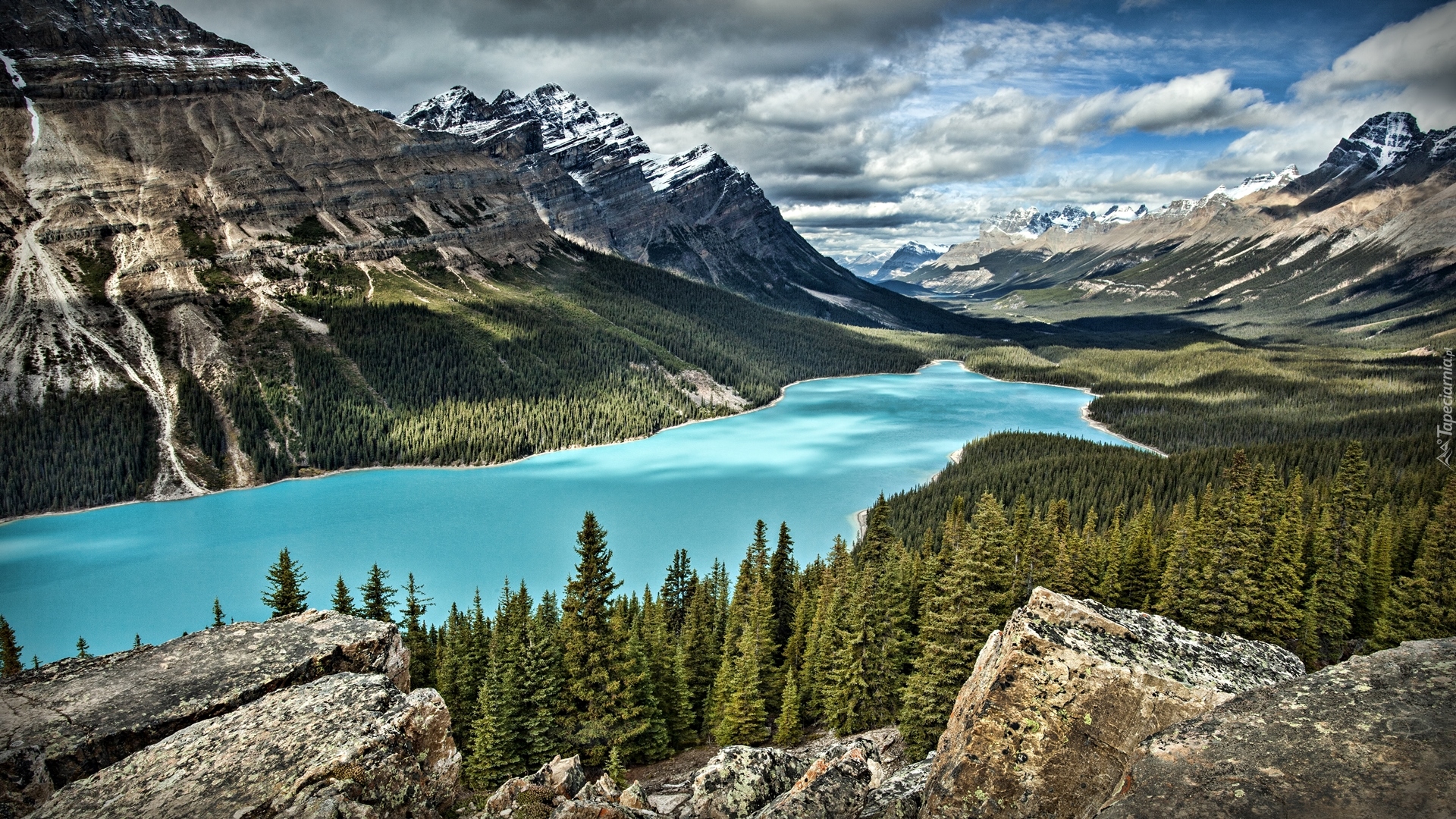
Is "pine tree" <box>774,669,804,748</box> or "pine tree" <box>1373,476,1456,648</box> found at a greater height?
"pine tree" <box>1373,476,1456,648</box>

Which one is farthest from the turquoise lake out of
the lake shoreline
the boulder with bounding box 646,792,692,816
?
the boulder with bounding box 646,792,692,816

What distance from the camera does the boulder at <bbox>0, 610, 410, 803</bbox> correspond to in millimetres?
9102

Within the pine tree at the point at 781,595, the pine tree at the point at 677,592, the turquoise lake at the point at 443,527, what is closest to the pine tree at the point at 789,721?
the pine tree at the point at 781,595

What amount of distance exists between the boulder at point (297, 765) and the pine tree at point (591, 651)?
16.5 metres

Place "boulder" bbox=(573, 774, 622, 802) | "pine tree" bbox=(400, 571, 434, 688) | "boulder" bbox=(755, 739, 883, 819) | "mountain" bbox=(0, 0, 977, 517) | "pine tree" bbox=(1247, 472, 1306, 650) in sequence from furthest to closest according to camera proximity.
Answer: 1. "mountain" bbox=(0, 0, 977, 517)
2. "pine tree" bbox=(400, 571, 434, 688)
3. "pine tree" bbox=(1247, 472, 1306, 650)
4. "boulder" bbox=(573, 774, 622, 802)
5. "boulder" bbox=(755, 739, 883, 819)

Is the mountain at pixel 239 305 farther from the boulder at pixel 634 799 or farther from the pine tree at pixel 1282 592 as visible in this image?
the boulder at pixel 634 799

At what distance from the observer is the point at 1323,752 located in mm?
6242

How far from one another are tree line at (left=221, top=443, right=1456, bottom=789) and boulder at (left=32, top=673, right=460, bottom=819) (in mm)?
15571

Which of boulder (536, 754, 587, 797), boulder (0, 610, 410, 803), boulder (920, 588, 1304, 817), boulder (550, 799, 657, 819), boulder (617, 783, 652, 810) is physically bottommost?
boulder (617, 783, 652, 810)

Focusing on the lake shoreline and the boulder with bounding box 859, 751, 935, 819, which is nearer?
the boulder with bounding box 859, 751, 935, 819

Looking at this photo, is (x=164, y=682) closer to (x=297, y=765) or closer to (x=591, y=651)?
(x=297, y=765)

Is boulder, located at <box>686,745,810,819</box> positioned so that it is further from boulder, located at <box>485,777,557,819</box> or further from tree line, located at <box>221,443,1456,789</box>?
tree line, located at <box>221,443,1456,789</box>

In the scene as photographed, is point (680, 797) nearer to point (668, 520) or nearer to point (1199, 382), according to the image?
point (668, 520)

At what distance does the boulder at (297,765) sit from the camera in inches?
327
